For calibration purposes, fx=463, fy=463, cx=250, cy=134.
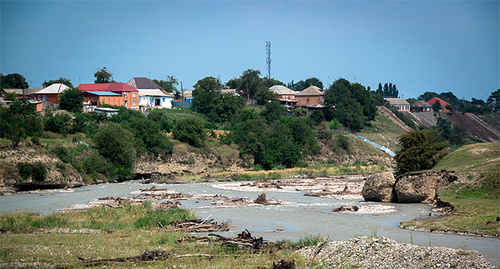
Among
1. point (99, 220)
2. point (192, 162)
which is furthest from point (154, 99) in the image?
point (99, 220)

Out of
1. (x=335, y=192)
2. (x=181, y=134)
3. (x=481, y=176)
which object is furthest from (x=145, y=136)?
(x=481, y=176)

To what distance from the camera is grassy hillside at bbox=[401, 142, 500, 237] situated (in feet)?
68.3

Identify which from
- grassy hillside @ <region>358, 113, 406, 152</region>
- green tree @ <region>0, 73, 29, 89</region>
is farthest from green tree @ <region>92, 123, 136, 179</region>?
green tree @ <region>0, 73, 29, 89</region>

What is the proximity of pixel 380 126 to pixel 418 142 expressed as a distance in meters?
94.0

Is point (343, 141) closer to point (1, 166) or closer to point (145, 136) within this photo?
point (145, 136)

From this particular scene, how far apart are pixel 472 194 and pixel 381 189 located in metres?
7.98

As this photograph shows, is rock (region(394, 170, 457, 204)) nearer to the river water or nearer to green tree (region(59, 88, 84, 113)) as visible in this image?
the river water

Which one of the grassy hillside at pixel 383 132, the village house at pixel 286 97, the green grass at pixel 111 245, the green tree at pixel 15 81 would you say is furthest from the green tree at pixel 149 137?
the village house at pixel 286 97

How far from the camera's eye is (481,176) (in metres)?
27.6

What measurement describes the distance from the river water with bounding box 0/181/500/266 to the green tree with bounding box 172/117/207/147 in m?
36.3

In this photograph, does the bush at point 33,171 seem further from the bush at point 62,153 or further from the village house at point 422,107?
the village house at point 422,107

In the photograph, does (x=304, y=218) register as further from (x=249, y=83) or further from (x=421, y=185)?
(x=249, y=83)

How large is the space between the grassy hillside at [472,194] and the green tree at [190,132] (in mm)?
50945

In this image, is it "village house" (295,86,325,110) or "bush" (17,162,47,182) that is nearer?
"bush" (17,162,47,182)
